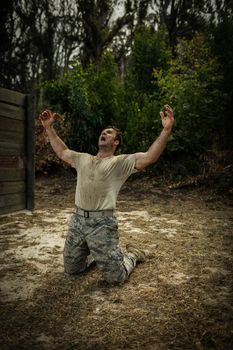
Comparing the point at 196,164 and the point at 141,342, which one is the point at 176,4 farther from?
the point at 141,342

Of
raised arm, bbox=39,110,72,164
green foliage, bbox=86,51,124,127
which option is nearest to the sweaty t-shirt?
raised arm, bbox=39,110,72,164

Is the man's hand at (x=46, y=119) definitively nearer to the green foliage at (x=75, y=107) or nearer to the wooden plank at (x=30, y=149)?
the wooden plank at (x=30, y=149)

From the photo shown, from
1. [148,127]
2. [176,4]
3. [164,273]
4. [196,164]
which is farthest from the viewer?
[176,4]

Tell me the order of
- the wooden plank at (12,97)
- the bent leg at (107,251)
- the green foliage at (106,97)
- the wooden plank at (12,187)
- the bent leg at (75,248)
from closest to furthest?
the bent leg at (107,251), the bent leg at (75,248), the wooden plank at (12,97), the wooden plank at (12,187), the green foliage at (106,97)

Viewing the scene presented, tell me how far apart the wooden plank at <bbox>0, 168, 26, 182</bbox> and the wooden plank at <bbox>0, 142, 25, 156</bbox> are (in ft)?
1.02

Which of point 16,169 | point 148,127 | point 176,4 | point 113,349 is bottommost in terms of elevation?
point 113,349

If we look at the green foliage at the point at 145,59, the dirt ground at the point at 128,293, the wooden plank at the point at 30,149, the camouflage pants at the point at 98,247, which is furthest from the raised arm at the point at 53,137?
the green foliage at the point at 145,59

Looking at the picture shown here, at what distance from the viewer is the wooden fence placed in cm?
602

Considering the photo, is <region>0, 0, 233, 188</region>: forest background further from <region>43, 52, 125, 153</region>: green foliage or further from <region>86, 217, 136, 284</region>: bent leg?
<region>86, 217, 136, 284</region>: bent leg

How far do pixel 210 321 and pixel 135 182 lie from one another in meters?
7.70

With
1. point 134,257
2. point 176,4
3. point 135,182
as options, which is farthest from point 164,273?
point 176,4

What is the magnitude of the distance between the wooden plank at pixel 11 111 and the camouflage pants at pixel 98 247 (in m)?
3.10

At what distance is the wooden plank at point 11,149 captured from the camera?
594 centimetres

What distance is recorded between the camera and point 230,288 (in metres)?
3.43
